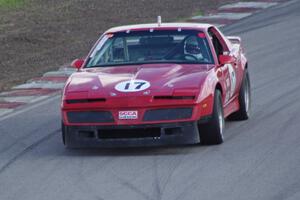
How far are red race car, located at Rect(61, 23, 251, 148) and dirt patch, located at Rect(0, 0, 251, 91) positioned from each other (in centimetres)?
551

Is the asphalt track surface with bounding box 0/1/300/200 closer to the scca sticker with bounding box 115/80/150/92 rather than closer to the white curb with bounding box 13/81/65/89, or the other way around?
the scca sticker with bounding box 115/80/150/92

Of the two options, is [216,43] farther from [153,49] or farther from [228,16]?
[228,16]

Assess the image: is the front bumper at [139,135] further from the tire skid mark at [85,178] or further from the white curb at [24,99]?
the white curb at [24,99]

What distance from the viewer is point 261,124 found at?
13.2m

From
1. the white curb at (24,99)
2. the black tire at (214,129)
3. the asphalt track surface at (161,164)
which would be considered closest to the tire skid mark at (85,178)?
the asphalt track surface at (161,164)

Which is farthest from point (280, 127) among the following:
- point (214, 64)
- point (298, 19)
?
point (298, 19)

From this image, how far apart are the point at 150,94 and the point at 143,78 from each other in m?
0.40

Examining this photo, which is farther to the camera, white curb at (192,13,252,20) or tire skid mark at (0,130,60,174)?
white curb at (192,13,252,20)

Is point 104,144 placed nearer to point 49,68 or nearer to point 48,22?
point 49,68

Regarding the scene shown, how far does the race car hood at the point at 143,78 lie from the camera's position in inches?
450

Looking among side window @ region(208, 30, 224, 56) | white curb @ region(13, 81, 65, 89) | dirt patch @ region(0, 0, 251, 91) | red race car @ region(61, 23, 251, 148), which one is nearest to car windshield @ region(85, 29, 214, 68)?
red race car @ region(61, 23, 251, 148)

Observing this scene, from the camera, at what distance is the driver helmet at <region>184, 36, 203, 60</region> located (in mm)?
12602

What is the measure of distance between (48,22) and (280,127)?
46.8 feet

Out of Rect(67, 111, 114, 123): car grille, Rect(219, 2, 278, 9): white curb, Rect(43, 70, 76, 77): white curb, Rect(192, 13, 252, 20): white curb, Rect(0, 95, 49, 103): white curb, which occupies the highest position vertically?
Rect(67, 111, 114, 123): car grille
